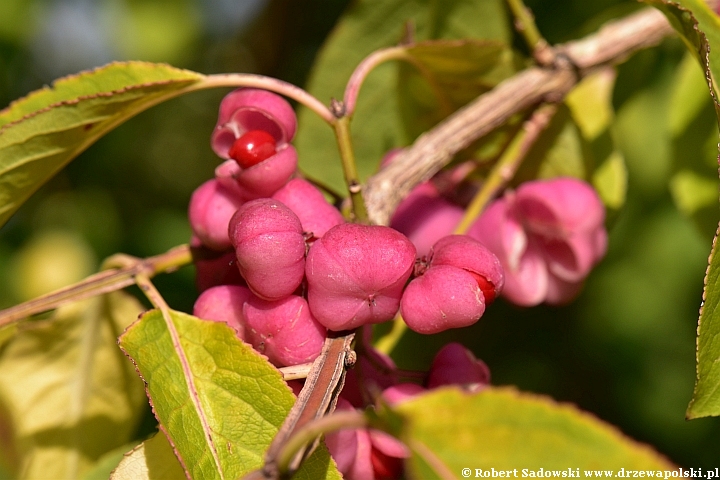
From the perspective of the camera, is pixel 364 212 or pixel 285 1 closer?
pixel 364 212

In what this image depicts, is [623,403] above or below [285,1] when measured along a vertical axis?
below

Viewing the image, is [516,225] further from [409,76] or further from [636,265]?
[636,265]

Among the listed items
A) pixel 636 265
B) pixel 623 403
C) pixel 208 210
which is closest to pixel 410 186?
pixel 208 210

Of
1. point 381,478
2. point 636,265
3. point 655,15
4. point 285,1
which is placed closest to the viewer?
point 381,478

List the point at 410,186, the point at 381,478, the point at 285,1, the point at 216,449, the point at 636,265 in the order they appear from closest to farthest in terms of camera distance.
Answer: the point at 216,449 < the point at 381,478 < the point at 410,186 < the point at 636,265 < the point at 285,1

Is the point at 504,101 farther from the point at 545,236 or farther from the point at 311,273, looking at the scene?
the point at 311,273

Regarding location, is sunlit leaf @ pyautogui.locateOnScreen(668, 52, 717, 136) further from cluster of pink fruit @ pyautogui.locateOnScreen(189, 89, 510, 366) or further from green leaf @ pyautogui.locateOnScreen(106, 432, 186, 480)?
green leaf @ pyautogui.locateOnScreen(106, 432, 186, 480)

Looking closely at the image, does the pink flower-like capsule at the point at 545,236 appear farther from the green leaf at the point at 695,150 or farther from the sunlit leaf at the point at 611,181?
the green leaf at the point at 695,150

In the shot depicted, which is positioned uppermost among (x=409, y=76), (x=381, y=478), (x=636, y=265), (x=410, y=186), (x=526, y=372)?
(x=409, y=76)
